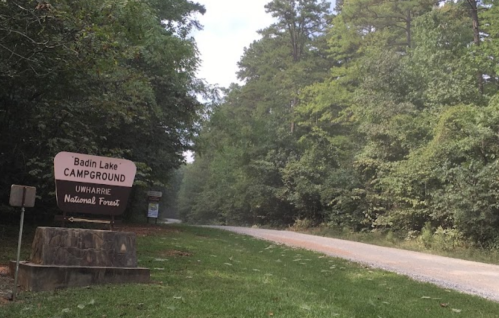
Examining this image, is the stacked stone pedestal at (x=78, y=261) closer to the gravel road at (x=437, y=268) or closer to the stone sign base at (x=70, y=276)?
the stone sign base at (x=70, y=276)

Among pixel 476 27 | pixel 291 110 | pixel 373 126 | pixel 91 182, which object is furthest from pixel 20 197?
pixel 291 110

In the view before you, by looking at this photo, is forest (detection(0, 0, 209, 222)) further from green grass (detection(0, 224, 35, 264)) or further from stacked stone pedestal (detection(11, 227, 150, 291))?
stacked stone pedestal (detection(11, 227, 150, 291))

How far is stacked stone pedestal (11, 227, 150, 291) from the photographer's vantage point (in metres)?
6.69

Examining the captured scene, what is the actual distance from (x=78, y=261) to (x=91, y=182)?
4.56ft

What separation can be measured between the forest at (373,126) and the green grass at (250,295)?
8.78 metres

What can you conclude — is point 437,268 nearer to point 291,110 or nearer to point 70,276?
point 70,276

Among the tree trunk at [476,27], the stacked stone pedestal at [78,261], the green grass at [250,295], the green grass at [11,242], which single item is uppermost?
the tree trunk at [476,27]

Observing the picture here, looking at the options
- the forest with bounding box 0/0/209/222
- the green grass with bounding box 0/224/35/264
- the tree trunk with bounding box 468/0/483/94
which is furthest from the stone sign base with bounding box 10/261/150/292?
the tree trunk with bounding box 468/0/483/94

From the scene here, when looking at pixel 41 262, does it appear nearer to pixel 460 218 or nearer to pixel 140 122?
pixel 140 122

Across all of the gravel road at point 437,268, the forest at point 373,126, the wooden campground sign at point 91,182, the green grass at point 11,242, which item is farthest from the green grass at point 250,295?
the forest at point 373,126

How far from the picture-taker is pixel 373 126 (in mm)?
22656

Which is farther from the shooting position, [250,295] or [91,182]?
[91,182]

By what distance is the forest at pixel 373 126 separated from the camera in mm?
17516

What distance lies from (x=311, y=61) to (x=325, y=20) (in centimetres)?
622
